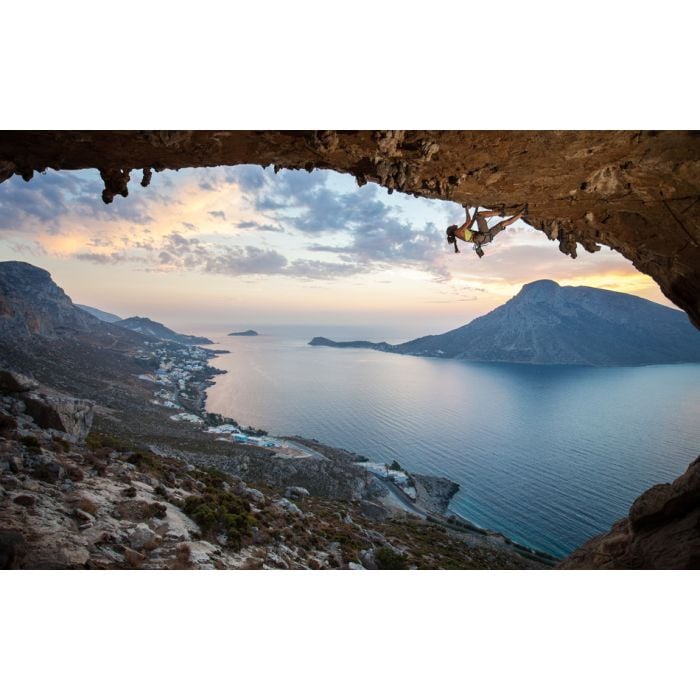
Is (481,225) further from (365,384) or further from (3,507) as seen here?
(365,384)

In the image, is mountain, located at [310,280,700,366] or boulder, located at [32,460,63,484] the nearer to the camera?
boulder, located at [32,460,63,484]

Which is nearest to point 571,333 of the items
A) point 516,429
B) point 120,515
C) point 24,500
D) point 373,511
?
point 516,429

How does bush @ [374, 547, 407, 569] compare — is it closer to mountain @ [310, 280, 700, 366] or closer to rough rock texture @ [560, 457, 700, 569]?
rough rock texture @ [560, 457, 700, 569]

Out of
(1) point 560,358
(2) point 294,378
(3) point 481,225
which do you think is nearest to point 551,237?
(3) point 481,225

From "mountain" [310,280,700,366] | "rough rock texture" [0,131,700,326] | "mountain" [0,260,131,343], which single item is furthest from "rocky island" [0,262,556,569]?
"mountain" [310,280,700,366]

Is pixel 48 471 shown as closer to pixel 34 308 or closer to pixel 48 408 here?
pixel 48 408

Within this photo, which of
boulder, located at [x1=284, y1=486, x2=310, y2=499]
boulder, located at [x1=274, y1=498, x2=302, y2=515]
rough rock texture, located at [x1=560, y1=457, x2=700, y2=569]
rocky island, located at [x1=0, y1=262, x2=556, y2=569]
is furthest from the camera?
boulder, located at [x1=284, y1=486, x2=310, y2=499]

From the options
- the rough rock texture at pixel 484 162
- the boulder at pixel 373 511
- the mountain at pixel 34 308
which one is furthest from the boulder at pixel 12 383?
the mountain at pixel 34 308
